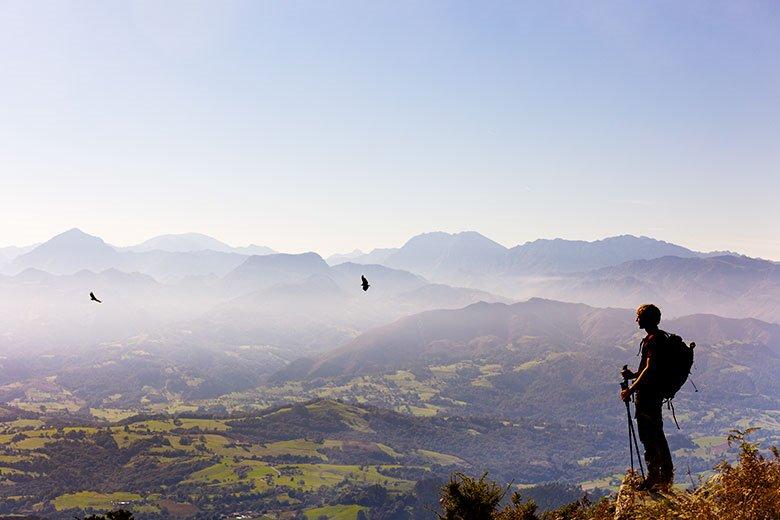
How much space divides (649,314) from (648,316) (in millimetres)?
66

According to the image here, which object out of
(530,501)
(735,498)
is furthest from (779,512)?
(530,501)

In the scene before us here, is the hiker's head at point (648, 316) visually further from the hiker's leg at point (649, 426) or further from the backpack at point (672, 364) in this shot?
the hiker's leg at point (649, 426)

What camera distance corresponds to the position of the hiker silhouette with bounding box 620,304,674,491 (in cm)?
1474

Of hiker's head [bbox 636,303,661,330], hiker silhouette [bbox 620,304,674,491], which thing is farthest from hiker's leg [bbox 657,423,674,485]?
hiker's head [bbox 636,303,661,330]

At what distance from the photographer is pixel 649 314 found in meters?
15.0

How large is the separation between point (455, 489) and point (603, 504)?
650 inches

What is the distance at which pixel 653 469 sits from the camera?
14547 millimetres

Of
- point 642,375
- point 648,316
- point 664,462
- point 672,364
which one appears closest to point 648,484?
point 664,462

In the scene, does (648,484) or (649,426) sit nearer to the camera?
(648,484)

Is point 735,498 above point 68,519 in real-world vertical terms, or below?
above

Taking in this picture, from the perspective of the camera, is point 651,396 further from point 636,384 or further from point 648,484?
point 648,484

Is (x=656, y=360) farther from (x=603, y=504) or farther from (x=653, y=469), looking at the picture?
(x=603, y=504)

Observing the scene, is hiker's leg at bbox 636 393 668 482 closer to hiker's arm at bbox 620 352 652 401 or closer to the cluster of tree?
hiker's arm at bbox 620 352 652 401

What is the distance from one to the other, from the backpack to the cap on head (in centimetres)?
45
